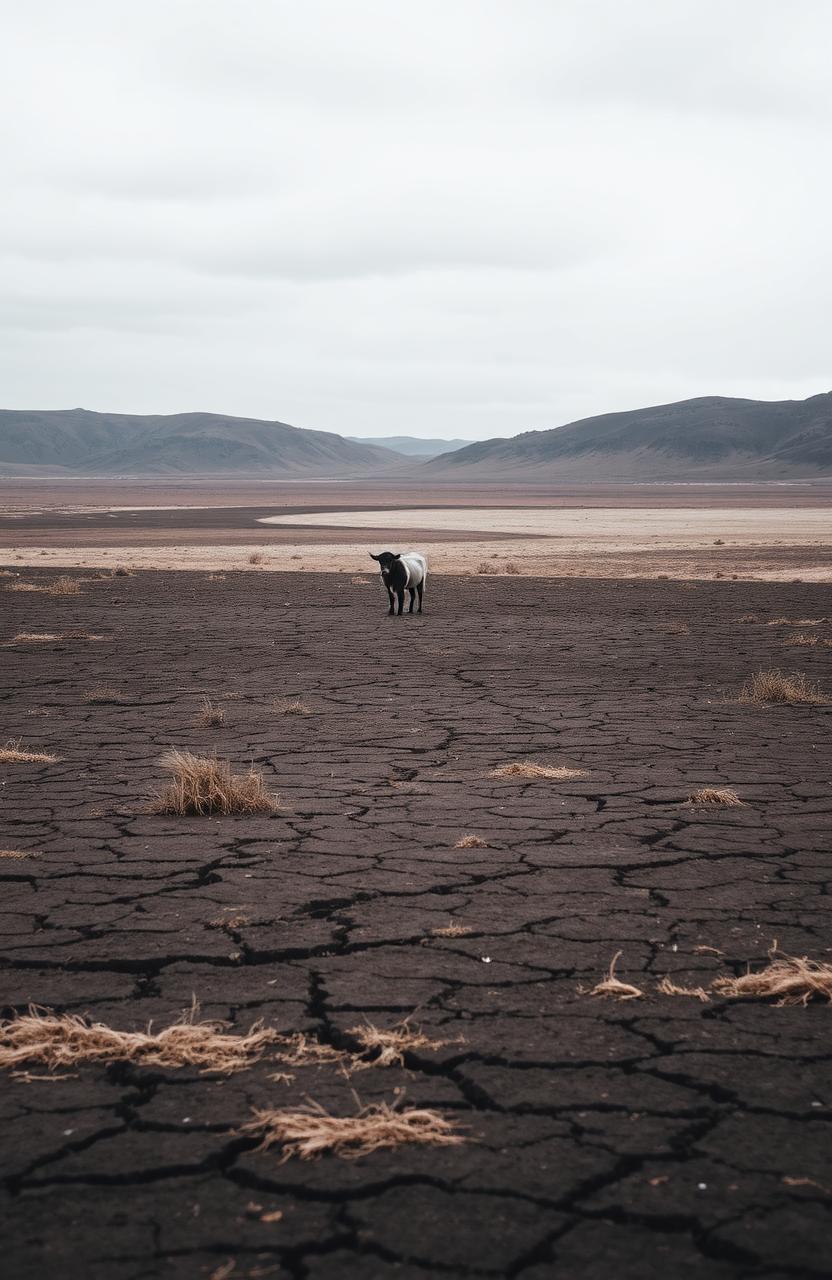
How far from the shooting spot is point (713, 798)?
7.89 meters

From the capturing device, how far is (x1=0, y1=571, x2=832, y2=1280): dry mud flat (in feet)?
10.3

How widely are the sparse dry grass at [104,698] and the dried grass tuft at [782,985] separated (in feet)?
28.0

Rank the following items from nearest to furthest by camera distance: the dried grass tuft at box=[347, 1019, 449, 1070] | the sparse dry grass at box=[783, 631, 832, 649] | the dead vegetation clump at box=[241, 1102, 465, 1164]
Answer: the dead vegetation clump at box=[241, 1102, 465, 1164] < the dried grass tuft at box=[347, 1019, 449, 1070] < the sparse dry grass at box=[783, 631, 832, 649]

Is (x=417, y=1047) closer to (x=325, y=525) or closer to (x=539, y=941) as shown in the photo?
(x=539, y=941)

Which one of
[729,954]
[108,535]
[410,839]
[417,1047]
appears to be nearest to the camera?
[417,1047]

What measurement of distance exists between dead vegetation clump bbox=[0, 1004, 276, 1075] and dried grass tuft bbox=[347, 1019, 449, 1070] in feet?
1.08

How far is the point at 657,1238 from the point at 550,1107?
2.34 ft

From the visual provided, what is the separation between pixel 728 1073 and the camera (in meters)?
3.99

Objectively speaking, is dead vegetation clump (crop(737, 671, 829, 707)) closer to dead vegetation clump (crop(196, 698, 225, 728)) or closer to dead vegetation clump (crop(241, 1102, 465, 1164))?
dead vegetation clump (crop(196, 698, 225, 728))

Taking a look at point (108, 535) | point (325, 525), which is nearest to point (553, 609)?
point (108, 535)

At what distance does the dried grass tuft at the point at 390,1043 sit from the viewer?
4062 millimetres

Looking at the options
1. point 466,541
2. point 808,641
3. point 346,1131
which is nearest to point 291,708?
point 346,1131

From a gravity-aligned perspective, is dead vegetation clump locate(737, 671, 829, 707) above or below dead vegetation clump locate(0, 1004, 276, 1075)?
above

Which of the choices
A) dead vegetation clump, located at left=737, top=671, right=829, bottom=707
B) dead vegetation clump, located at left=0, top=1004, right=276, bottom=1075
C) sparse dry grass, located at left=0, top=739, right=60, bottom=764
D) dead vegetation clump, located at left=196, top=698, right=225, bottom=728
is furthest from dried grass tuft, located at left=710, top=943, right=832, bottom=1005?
dead vegetation clump, located at left=737, top=671, right=829, bottom=707
